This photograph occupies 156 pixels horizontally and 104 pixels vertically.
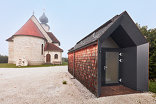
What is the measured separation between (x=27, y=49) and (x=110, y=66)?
18.0m

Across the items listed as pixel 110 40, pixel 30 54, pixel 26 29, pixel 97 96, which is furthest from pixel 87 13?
pixel 97 96

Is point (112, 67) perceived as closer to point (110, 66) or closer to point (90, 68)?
point (110, 66)

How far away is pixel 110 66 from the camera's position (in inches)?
211

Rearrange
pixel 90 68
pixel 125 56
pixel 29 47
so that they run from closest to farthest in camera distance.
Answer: pixel 90 68
pixel 125 56
pixel 29 47

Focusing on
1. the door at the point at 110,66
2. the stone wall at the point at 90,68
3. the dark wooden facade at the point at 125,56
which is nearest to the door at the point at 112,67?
the door at the point at 110,66

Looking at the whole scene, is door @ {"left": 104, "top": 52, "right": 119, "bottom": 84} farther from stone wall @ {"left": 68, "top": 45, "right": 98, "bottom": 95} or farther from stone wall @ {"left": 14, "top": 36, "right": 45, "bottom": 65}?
stone wall @ {"left": 14, "top": 36, "right": 45, "bottom": 65}

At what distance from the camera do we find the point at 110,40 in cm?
501

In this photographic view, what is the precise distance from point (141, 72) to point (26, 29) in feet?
71.0

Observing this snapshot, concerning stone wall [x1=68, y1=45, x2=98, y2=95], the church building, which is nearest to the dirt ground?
stone wall [x1=68, y1=45, x2=98, y2=95]

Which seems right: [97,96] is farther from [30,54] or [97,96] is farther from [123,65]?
[30,54]

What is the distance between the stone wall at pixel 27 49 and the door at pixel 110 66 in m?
17.3

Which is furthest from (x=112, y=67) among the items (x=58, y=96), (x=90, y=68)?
(x=58, y=96)

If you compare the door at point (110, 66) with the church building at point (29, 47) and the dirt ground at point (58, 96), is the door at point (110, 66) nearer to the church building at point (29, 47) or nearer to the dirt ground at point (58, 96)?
the dirt ground at point (58, 96)

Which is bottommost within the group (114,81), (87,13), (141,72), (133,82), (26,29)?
(114,81)
